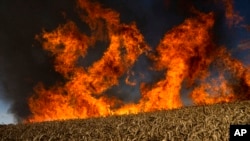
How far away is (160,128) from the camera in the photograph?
567 inches

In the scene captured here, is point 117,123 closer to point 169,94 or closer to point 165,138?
point 165,138

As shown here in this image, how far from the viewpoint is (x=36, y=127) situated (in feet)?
58.2

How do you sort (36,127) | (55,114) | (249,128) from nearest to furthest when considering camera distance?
(249,128), (36,127), (55,114)

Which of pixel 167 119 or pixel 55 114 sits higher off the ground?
pixel 55 114

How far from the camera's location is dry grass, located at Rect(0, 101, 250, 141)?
1370cm

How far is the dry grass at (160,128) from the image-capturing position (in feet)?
44.9

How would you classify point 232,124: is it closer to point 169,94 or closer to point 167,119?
point 167,119

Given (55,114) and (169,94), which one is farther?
(55,114)

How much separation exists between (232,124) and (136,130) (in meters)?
2.81

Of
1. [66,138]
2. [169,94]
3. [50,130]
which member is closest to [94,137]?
[66,138]

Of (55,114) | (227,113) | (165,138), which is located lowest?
(165,138)

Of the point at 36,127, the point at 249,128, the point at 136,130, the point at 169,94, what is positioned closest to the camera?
the point at 249,128

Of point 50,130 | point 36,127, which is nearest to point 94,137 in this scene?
point 50,130

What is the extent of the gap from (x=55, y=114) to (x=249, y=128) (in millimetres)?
20441
